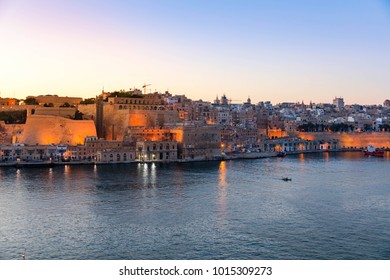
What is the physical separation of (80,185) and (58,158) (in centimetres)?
366

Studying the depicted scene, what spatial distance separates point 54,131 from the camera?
38.8ft

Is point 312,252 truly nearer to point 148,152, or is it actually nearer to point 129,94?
point 148,152

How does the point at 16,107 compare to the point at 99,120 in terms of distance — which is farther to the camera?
the point at 16,107

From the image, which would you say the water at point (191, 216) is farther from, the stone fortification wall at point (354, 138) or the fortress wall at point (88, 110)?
the stone fortification wall at point (354, 138)

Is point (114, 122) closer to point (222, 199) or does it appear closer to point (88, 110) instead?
point (88, 110)

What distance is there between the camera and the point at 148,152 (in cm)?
1152

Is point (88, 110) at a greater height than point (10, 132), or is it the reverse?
point (88, 110)

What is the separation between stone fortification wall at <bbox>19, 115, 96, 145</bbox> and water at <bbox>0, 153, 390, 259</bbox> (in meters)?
2.60

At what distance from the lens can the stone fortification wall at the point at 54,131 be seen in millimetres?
11625

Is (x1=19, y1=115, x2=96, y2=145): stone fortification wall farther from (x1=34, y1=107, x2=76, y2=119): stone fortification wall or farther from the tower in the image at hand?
the tower

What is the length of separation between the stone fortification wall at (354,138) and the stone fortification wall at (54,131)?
8744mm

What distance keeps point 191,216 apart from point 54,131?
730cm

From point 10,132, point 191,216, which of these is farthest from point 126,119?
point 191,216

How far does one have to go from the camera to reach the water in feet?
13.1
